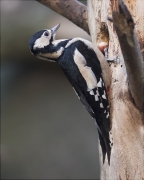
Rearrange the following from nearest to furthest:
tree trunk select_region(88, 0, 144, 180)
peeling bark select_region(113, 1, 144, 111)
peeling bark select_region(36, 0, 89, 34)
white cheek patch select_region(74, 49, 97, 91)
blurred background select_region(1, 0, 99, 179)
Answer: peeling bark select_region(113, 1, 144, 111) < tree trunk select_region(88, 0, 144, 180) < white cheek patch select_region(74, 49, 97, 91) < peeling bark select_region(36, 0, 89, 34) < blurred background select_region(1, 0, 99, 179)

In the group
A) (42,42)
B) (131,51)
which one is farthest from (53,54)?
(131,51)

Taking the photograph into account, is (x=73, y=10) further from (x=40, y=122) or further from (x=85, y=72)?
(x=40, y=122)

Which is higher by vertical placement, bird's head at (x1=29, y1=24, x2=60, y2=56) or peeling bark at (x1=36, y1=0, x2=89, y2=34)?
bird's head at (x1=29, y1=24, x2=60, y2=56)

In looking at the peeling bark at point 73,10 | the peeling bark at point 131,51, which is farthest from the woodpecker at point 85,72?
the peeling bark at point 73,10

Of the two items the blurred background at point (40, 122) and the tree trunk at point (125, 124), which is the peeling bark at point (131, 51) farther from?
the blurred background at point (40, 122)

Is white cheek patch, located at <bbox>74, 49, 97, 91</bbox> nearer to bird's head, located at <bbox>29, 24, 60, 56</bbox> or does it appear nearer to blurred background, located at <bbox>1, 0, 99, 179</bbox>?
bird's head, located at <bbox>29, 24, 60, 56</bbox>

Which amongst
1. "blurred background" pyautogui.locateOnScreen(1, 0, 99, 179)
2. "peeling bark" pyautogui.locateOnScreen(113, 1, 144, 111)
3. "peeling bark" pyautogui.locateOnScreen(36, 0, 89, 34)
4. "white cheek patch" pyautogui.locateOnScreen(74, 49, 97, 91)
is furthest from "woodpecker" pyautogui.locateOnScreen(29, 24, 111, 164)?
"blurred background" pyautogui.locateOnScreen(1, 0, 99, 179)

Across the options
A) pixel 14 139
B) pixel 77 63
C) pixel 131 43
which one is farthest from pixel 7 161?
pixel 131 43
